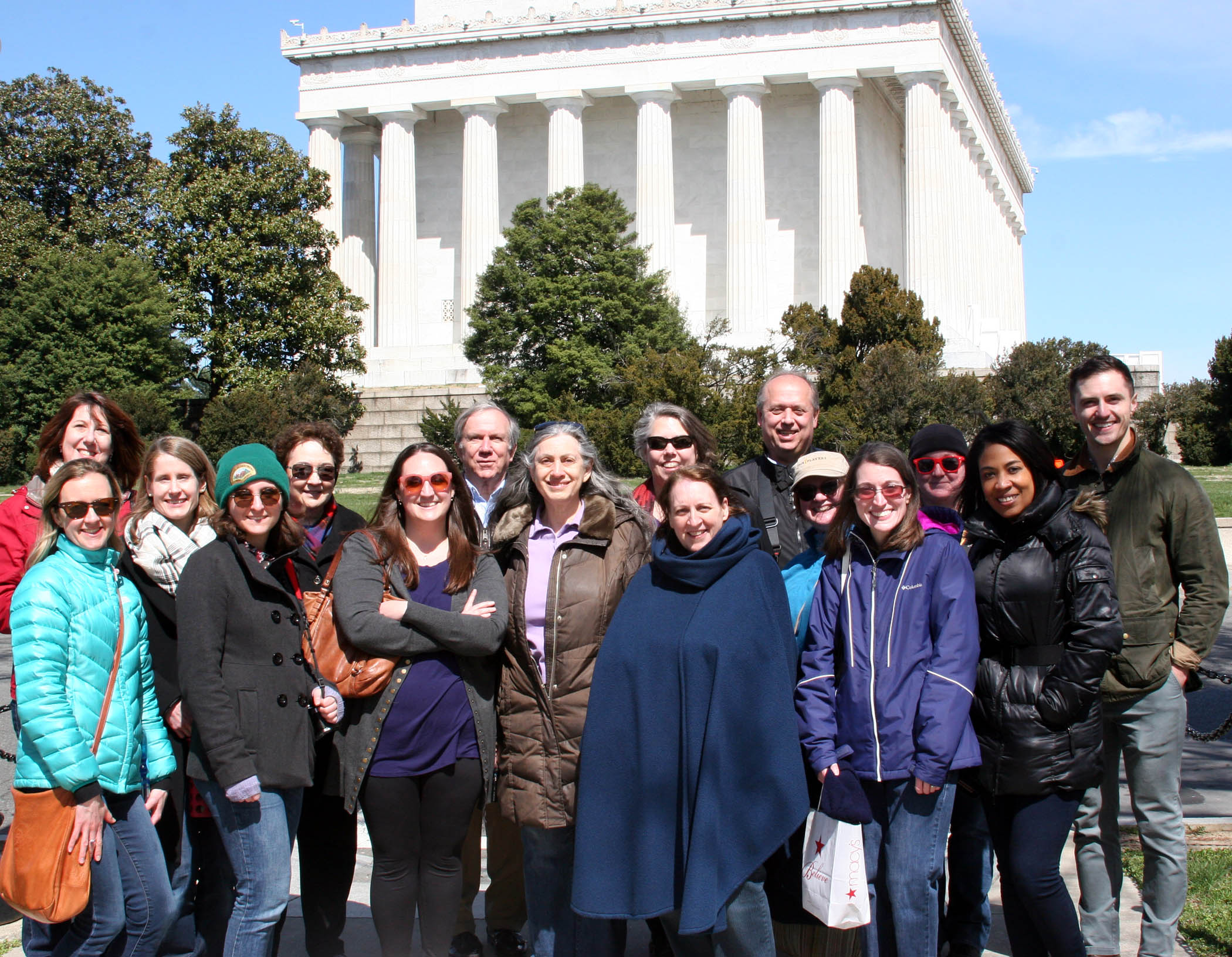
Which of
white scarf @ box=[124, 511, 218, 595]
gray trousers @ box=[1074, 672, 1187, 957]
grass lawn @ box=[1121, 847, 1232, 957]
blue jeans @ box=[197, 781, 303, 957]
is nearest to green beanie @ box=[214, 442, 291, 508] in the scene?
white scarf @ box=[124, 511, 218, 595]

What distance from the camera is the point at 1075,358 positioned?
1289 inches

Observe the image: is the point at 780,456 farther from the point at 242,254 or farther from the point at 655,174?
the point at 655,174

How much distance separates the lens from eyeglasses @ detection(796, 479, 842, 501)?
5164mm

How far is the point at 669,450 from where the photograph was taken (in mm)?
5742

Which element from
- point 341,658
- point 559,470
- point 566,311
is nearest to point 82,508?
point 341,658

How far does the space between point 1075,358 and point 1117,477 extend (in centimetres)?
2967

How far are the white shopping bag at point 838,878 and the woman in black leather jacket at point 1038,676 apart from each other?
684 millimetres

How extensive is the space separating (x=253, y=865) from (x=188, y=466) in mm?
1853

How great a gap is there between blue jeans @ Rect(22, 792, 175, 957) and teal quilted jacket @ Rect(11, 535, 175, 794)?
5.5 inches

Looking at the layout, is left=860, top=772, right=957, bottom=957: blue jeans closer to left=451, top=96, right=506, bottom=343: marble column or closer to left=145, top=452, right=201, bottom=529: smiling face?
left=145, top=452, right=201, bottom=529: smiling face

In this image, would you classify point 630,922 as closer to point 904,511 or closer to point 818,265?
point 904,511

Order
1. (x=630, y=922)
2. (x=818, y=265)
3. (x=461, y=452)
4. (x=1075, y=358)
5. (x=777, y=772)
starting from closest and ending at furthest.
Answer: (x=777, y=772), (x=630, y=922), (x=461, y=452), (x=1075, y=358), (x=818, y=265)

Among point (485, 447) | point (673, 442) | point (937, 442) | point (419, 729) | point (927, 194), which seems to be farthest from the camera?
point (927, 194)

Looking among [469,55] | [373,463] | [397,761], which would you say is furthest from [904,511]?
[469,55]
